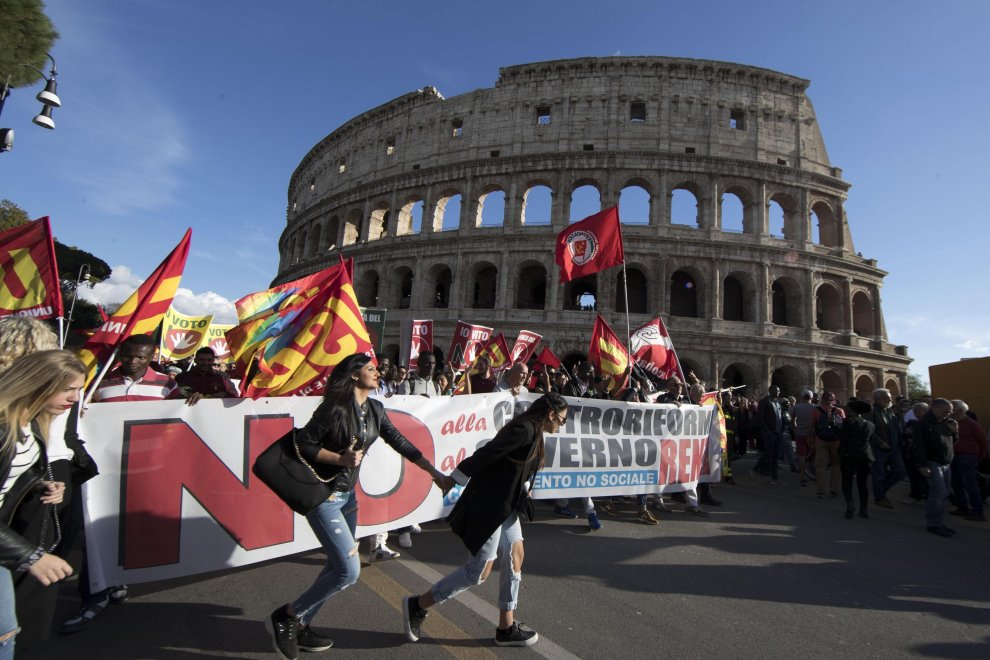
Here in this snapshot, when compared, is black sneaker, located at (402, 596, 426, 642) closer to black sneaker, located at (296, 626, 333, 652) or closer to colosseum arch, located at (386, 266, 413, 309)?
black sneaker, located at (296, 626, 333, 652)

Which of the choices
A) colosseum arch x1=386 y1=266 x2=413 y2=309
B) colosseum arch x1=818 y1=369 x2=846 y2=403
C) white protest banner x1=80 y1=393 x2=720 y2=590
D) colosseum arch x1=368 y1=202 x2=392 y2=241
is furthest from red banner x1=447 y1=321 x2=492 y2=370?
colosseum arch x1=818 y1=369 x2=846 y2=403

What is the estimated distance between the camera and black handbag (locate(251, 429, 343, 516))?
106 inches

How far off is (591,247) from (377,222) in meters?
24.7

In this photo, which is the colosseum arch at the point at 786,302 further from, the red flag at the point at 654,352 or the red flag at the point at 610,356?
the red flag at the point at 610,356

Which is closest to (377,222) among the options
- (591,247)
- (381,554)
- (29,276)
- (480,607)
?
(591,247)

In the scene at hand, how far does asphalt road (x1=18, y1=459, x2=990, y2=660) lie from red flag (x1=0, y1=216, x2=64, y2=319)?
8.84 ft

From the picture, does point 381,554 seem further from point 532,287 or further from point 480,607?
point 532,287

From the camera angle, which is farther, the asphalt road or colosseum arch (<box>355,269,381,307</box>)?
colosseum arch (<box>355,269,381,307</box>)

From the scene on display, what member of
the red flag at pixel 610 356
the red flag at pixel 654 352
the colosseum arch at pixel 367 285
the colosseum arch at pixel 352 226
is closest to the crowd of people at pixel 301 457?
the red flag at pixel 610 356

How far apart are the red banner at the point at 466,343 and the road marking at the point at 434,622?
7.61 m

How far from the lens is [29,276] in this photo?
14.9ft

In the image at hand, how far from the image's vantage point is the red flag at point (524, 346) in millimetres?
12195

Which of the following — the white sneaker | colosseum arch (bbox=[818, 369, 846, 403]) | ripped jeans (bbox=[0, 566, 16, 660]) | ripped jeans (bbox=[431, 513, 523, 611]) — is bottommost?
the white sneaker

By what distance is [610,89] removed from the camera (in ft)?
87.0
